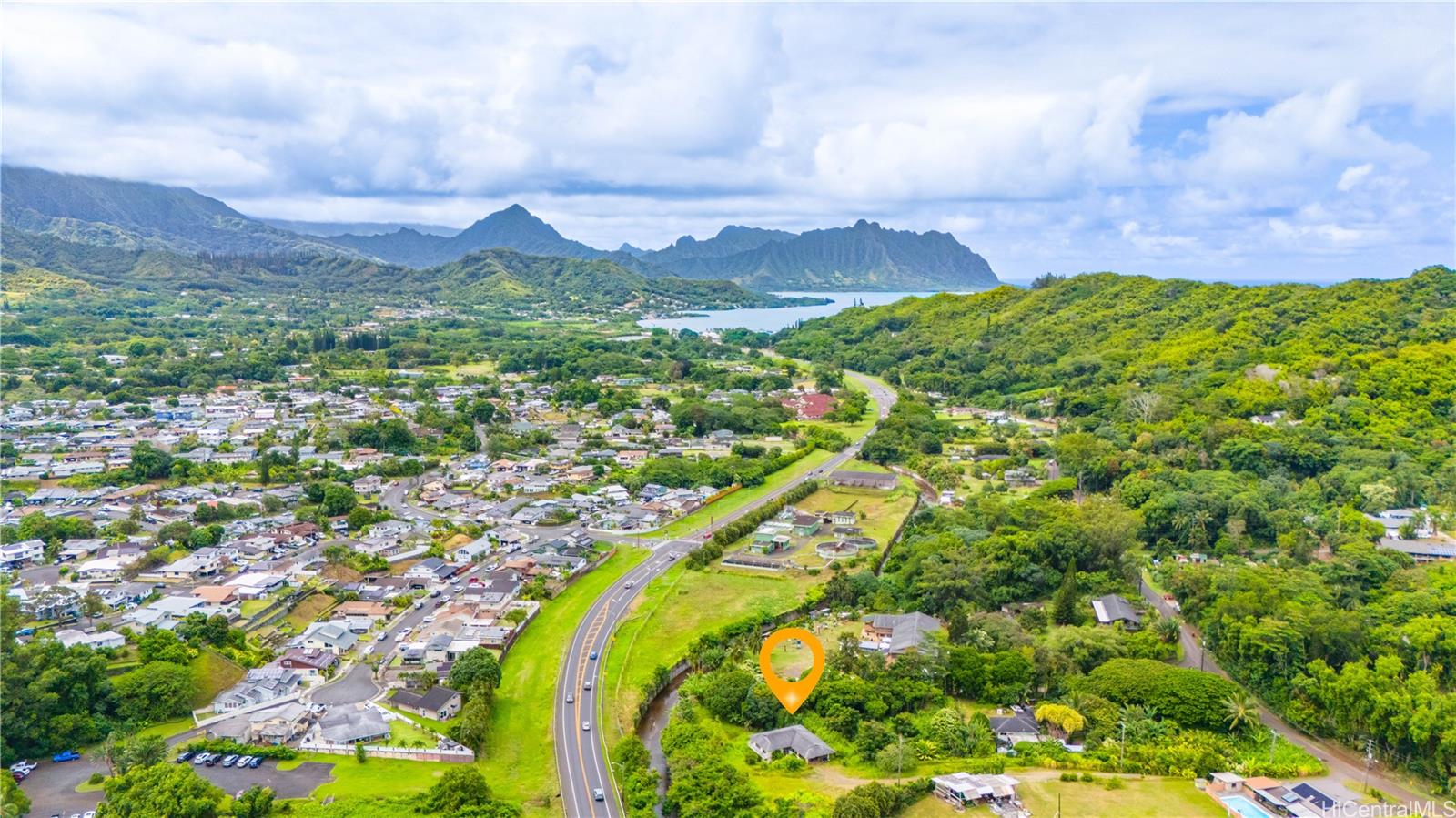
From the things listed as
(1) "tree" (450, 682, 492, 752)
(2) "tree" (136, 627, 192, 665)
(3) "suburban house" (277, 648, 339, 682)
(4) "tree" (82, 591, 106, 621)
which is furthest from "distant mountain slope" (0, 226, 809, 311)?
(1) "tree" (450, 682, 492, 752)

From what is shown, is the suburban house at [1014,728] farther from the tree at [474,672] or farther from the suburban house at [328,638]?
the suburban house at [328,638]

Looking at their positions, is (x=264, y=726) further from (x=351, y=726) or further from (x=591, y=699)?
(x=591, y=699)

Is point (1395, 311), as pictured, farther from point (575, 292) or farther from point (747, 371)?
point (575, 292)

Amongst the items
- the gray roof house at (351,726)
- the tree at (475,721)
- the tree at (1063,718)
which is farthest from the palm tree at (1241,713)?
the gray roof house at (351,726)

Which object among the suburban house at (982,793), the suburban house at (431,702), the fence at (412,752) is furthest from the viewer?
the suburban house at (431,702)

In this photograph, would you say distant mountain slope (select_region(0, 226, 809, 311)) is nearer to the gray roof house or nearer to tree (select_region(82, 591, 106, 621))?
tree (select_region(82, 591, 106, 621))

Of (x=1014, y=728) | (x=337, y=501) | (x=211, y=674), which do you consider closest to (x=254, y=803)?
A: (x=211, y=674)
